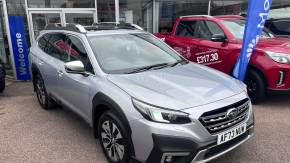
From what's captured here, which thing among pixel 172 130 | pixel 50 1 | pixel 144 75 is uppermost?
pixel 50 1

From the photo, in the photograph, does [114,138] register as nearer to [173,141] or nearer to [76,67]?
[173,141]

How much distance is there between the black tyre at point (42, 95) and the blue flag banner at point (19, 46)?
280 centimetres

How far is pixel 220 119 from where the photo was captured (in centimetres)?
271

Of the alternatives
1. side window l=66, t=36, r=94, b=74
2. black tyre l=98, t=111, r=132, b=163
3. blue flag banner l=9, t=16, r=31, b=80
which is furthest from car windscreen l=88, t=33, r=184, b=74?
blue flag banner l=9, t=16, r=31, b=80

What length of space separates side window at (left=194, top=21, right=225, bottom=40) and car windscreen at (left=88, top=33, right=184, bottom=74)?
7.05ft

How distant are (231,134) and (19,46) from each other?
22.8ft

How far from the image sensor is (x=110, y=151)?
10.5 ft

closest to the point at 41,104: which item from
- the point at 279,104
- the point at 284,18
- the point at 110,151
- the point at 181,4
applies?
the point at 110,151

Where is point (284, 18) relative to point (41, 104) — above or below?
above

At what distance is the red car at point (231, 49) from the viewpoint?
15.8 feet

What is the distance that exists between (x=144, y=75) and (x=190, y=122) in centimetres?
95

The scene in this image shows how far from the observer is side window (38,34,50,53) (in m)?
5.09

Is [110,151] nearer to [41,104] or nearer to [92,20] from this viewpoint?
[41,104]

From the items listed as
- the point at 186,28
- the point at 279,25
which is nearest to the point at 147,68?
the point at 186,28
